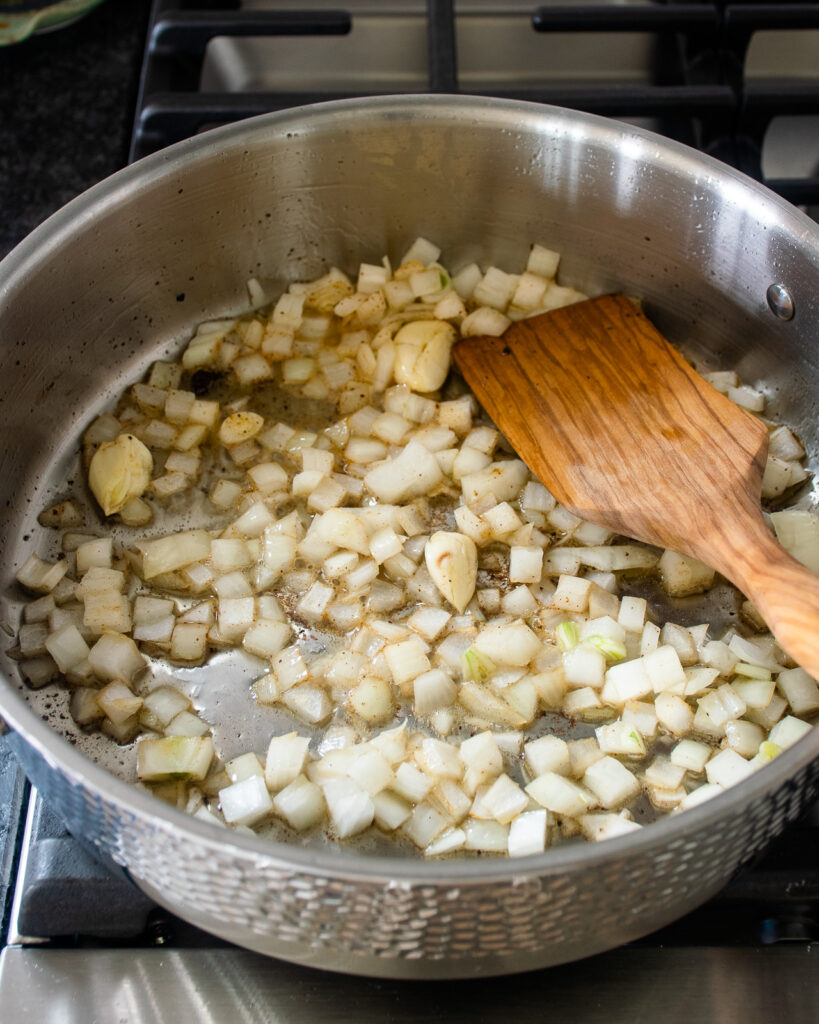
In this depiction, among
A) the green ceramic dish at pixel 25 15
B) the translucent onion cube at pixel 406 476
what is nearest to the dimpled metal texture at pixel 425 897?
the translucent onion cube at pixel 406 476

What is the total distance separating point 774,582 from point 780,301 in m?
0.34

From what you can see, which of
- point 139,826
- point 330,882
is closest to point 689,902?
point 330,882

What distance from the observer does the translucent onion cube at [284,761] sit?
2.93ft

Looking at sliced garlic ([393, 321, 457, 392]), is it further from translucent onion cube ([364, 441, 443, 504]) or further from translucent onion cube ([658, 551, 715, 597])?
translucent onion cube ([658, 551, 715, 597])

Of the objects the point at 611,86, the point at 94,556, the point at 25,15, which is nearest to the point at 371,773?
the point at 94,556

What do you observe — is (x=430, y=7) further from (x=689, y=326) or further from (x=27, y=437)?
(x=27, y=437)

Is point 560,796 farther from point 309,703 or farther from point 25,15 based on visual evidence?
point 25,15

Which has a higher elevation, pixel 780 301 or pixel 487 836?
pixel 780 301

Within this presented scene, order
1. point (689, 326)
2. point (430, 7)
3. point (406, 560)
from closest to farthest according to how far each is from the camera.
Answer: point (406, 560)
point (689, 326)
point (430, 7)

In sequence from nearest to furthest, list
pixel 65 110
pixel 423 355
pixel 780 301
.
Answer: pixel 780 301 < pixel 423 355 < pixel 65 110

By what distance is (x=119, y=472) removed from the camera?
3.51 ft

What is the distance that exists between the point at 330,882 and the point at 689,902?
281mm

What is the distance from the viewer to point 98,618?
982 mm

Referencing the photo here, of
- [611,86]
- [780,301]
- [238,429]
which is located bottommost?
[238,429]
